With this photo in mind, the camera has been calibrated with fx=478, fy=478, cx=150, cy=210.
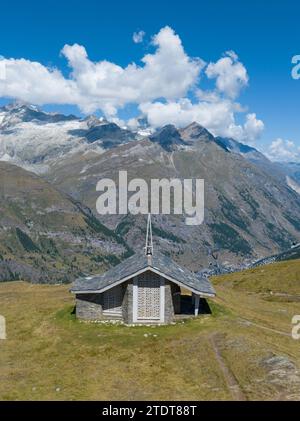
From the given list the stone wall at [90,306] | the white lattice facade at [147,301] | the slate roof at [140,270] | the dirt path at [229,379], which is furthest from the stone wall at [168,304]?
the dirt path at [229,379]

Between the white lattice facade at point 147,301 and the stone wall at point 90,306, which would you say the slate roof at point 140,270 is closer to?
the white lattice facade at point 147,301

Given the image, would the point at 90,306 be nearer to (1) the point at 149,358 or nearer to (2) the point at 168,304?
(2) the point at 168,304

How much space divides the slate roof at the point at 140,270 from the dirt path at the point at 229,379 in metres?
11.8

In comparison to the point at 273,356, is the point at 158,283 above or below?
above

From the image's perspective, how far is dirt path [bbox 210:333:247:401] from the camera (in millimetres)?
38825

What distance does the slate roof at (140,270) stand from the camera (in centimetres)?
6156

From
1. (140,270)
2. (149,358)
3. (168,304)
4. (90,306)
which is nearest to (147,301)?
(168,304)

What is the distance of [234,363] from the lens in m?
46.4

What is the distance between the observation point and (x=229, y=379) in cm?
4272

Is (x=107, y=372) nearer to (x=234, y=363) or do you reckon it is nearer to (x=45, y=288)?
(x=234, y=363)

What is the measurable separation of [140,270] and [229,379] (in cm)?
2132

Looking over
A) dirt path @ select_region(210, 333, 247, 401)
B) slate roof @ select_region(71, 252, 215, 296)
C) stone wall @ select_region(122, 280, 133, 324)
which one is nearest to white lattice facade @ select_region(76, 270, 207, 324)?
stone wall @ select_region(122, 280, 133, 324)
